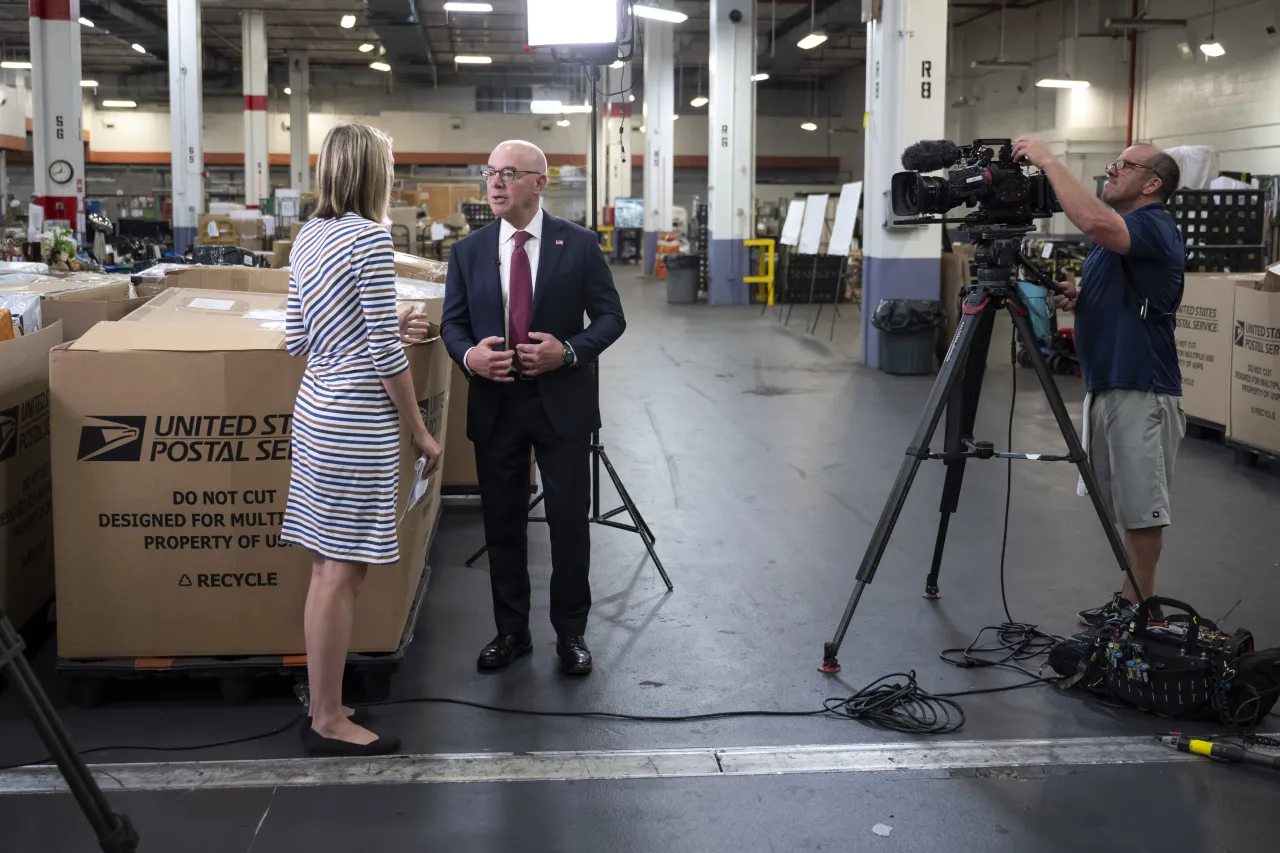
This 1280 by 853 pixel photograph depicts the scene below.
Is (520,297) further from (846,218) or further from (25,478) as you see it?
(846,218)

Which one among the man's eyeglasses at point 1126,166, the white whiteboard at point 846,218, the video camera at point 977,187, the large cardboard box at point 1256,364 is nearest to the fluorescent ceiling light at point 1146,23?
the white whiteboard at point 846,218

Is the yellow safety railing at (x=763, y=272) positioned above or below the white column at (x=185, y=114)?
below

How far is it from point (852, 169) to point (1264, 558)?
2895 cm

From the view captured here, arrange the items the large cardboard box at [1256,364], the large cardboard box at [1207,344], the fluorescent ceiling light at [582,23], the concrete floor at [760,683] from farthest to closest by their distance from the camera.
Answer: the large cardboard box at [1207,344] < the large cardboard box at [1256,364] < the fluorescent ceiling light at [582,23] < the concrete floor at [760,683]

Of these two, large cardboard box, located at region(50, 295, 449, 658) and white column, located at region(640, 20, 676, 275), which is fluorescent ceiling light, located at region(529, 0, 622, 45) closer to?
large cardboard box, located at region(50, 295, 449, 658)

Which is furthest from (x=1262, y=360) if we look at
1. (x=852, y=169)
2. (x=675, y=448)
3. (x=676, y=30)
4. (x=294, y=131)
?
(x=852, y=169)

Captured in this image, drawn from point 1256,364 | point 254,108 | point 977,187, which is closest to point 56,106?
point 977,187

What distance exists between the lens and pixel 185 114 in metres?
14.3

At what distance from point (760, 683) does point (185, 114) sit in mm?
13556

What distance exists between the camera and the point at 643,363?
9.76 meters

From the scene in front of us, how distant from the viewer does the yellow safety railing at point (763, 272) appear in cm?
1578

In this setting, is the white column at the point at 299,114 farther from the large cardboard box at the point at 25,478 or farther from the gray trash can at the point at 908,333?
the large cardboard box at the point at 25,478

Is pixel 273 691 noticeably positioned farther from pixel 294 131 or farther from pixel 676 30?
pixel 294 131

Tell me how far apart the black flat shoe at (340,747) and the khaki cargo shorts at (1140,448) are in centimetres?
202
